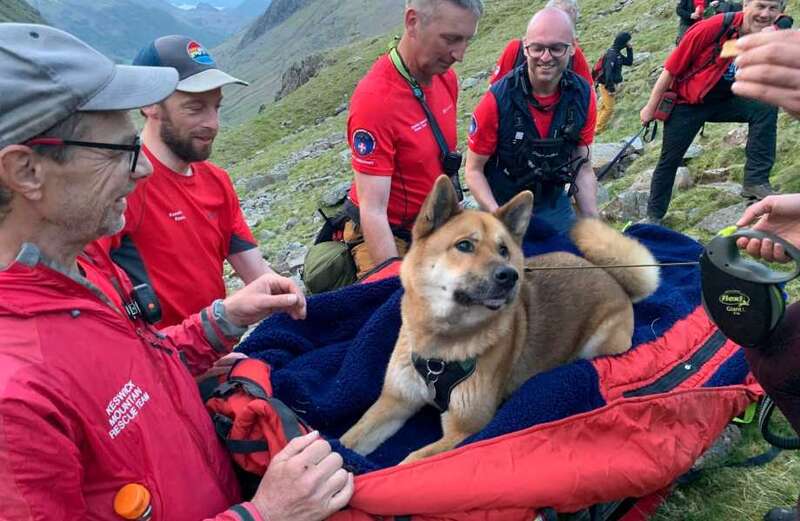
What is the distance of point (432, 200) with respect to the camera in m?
3.21

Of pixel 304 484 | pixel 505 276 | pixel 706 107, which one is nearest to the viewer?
pixel 304 484

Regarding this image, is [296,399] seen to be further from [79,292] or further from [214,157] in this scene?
[214,157]

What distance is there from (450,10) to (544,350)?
241cm

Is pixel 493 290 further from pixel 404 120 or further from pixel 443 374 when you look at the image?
pixel 404 120

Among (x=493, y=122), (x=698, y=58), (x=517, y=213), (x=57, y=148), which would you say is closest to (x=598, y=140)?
(x=698, y=58)

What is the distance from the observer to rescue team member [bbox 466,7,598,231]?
4648 mm

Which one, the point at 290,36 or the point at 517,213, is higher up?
the point at 517,213

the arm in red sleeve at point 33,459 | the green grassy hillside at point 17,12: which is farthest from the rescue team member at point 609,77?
the green grassy hillside at point 17,12

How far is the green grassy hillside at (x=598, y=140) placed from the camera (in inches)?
120

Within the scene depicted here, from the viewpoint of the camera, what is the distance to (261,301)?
2645 millimetres

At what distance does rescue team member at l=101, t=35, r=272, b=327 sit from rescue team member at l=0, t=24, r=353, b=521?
3.87 feet

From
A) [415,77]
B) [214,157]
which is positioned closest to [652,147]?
[415,77]

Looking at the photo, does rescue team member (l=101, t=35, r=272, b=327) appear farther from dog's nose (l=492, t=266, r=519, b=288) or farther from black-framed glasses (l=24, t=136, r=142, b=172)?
dog's nose (l=492, t=266, r=519, b=288)

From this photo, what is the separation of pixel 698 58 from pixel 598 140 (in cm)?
497
